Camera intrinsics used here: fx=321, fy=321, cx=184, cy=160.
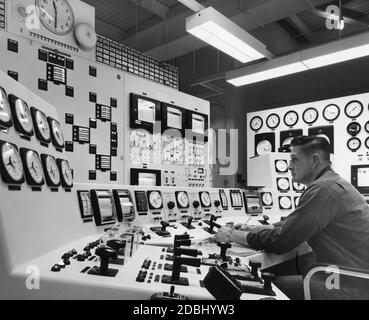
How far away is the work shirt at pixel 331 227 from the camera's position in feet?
5.24

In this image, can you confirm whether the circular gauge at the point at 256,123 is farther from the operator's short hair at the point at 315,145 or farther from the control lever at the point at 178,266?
the control lever at the point at 178,266

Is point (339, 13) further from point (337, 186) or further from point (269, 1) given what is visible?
point (337, 186)

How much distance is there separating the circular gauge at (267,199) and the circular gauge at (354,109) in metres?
1.99

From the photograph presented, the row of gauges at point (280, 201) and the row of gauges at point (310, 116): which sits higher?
the row of gauges at point (310, 116)

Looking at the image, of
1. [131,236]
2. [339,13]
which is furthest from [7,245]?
[339,13]

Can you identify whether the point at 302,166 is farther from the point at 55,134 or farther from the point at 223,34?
the point at 223,34

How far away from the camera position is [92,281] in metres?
0.96

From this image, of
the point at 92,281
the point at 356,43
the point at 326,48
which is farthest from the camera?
the point at 326,48

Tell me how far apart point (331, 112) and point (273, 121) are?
0.90 m

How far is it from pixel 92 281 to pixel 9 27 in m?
2.35

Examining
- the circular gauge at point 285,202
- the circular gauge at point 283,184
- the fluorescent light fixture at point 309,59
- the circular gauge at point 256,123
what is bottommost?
the circular gauge at point 285,202

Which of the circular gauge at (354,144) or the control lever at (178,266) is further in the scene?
the circular gauge at (354,144)

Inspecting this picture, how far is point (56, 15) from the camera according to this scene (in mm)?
2787

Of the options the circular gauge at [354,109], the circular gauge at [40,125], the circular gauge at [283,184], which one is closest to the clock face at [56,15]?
the circular gauge at [40,125]
